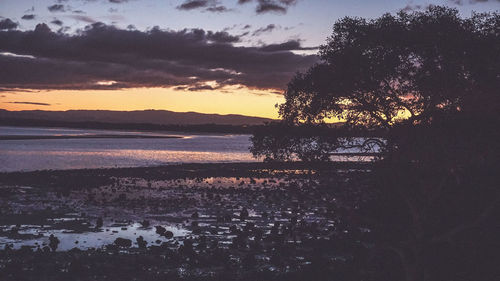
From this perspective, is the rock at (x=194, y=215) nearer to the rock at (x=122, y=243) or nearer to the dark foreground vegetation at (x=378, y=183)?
the dark foreground vegetation at (x=378, y=183)

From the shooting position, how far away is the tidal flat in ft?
63.8

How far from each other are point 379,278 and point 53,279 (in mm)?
12302

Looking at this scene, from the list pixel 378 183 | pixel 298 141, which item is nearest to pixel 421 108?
pixel 298 141

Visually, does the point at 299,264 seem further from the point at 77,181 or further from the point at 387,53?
the point at 77,181

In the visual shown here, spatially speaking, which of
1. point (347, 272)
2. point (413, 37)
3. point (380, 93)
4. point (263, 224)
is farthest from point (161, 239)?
point (413, 37)

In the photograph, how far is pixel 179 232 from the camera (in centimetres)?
2708

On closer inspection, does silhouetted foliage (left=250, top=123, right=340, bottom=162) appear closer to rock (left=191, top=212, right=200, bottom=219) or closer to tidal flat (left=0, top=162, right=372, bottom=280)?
tidal flat (left=0, top=162, right=372, bottom=280)

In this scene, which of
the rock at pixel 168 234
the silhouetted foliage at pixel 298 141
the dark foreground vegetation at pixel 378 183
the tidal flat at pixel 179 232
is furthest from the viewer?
the rock at pixel 168 234

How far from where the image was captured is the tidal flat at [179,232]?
765 inches

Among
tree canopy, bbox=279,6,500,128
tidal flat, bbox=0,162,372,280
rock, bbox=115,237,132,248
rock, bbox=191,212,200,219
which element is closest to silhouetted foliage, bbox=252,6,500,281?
tree canopy, bbox=279,6,500,128

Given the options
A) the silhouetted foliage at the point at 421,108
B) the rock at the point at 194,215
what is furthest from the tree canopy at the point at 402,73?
the rock at the point at 194,215

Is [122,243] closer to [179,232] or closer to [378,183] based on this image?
[179,232]

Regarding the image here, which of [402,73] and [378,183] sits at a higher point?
[402,73]

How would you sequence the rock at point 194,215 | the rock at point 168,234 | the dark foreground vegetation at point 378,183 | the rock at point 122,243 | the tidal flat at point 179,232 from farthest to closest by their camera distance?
the rock at point 194,215, the rock at point 168,234, the rock at point 122,243, the tidal flat at point 179,232, the dark foreground vegetation at point 378,183
